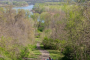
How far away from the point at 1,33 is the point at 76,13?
8.15m

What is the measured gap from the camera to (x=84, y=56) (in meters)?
14.3

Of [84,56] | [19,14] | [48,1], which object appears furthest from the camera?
[48,1]

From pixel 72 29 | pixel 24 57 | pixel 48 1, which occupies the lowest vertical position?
pixel 24 57

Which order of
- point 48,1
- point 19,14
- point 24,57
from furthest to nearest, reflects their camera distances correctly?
point 48,1, point 19,14, point 24,57

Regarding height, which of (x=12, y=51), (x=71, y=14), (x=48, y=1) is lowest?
(x=12, y=51)

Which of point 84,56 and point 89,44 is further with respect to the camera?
point 84,56

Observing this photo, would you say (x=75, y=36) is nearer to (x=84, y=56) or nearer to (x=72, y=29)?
(x=72, y=29)

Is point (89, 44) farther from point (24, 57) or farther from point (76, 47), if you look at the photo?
point (24, 57)

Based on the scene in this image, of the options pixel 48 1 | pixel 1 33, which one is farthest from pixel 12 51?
pixel 48 1

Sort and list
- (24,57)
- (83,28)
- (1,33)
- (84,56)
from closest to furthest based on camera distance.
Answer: (83,28)
(84,56)
(1,33)
(24,57)

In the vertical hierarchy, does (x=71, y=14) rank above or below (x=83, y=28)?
above

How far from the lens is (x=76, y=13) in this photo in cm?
1445

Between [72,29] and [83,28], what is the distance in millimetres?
1372

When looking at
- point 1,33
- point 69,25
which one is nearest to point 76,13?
point 69,25
